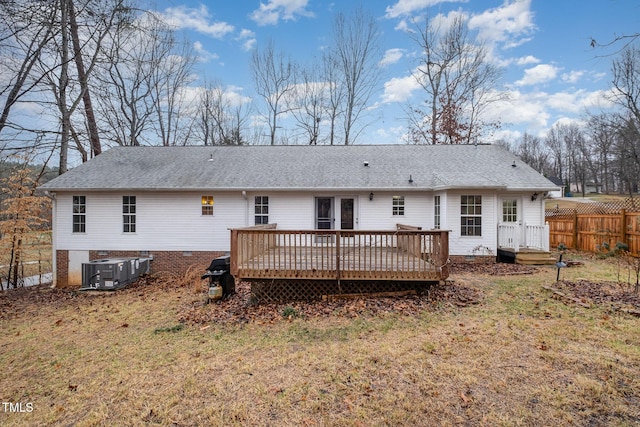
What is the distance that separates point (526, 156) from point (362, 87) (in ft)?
136

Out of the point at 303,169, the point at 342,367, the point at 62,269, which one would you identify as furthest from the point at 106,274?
the point at 342,367

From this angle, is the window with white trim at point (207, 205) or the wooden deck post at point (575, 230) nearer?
the window with white trim at point (207, 205)

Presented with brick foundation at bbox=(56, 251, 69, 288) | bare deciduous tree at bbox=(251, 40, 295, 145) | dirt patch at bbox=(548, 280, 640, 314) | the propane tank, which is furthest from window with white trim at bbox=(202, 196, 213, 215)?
bare deciduous tree at bbox=(251, 40, 295, 145)

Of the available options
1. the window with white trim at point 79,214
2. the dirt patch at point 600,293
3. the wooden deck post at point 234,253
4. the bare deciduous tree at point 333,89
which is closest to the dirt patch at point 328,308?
the wooden deck post at point 234,253

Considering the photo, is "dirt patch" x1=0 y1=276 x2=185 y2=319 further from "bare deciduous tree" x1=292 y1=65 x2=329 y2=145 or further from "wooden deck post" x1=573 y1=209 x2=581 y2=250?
"wooden deck post" x1=573 y1=209 x2=581 y2=250

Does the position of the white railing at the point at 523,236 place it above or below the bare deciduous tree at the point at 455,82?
below

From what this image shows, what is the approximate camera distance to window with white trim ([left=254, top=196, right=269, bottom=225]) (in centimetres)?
1172

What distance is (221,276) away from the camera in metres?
7.64

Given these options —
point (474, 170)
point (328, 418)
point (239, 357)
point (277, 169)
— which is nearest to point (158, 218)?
point (277, 169)

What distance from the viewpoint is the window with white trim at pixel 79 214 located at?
463 inches

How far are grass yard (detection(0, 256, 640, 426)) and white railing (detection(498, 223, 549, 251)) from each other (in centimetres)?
477

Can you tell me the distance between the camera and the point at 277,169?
41.0ft

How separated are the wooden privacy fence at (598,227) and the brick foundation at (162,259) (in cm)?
1456

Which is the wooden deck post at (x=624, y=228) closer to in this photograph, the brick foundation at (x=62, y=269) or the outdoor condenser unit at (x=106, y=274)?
the outdoor condenser unit at (x=106, y=274)
